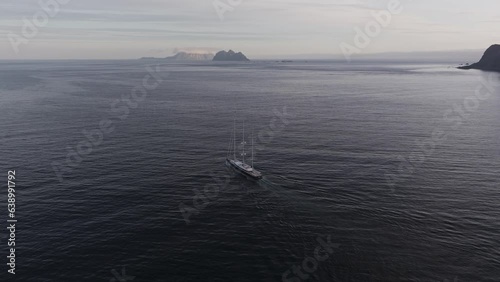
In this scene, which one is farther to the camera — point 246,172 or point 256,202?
point 246,172

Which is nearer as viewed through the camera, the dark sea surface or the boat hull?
the dark sea surface

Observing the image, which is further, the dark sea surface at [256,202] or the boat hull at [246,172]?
the boat hull at [246,172]

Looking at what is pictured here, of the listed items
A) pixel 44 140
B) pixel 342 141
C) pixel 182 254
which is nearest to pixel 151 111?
pixel 44 140

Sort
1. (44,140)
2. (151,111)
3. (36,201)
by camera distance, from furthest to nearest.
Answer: (151,111) → (44,140) → (36,201)

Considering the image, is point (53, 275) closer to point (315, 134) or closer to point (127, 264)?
point (127, 264)

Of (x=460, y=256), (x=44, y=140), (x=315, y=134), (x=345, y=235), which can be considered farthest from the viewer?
(x=315, y=134)

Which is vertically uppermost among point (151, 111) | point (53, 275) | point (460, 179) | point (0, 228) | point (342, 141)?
point (151, 111)

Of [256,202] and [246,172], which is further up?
[246,172]

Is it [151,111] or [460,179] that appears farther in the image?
[151,111]

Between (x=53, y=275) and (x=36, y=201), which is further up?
(x=36, y=201)
